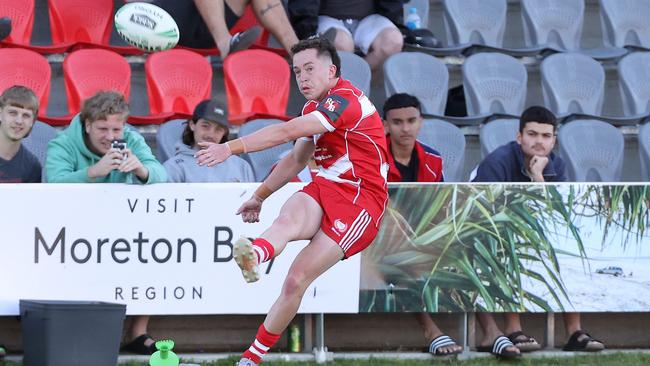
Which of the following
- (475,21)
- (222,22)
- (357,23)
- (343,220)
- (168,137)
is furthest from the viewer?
(475,21)

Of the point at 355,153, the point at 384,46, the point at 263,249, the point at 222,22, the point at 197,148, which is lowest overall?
the point at 263,249

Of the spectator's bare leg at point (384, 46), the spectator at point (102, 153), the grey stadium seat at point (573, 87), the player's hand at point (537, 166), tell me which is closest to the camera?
the spectator at point (102, 153)

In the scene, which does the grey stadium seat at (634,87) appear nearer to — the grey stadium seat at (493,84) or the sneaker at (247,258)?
the grey stadium seat at (493,84)

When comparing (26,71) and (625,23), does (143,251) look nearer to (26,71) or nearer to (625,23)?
(26,71)

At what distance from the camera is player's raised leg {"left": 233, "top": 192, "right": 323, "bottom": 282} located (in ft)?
19.1

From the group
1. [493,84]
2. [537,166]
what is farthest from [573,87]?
[537,166]

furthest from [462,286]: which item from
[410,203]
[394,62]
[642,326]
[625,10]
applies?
[625,10]

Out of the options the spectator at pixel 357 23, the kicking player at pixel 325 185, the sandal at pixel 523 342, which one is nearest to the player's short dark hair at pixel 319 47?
the kicking player at pixel 325 185

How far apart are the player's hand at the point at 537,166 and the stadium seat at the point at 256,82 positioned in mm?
2425

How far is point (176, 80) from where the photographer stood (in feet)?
31.6

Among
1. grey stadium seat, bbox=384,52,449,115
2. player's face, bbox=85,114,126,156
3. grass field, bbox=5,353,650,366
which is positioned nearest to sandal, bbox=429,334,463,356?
grass field, bbox=5,353,650,366

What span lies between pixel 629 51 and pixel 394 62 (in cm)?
248

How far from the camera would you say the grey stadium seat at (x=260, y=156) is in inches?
344

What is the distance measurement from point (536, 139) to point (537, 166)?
1.01 feet
